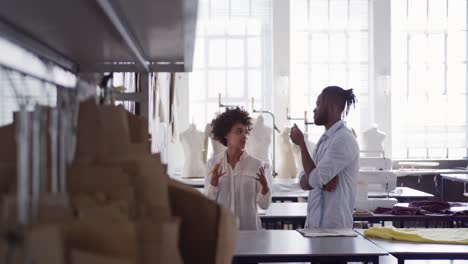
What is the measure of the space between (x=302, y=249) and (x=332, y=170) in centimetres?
107

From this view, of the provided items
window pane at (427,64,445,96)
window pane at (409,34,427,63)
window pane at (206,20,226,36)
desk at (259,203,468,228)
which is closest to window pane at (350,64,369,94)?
window pane at (409,34,427,63)

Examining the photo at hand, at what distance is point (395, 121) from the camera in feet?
42.7

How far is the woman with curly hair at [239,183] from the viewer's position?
477cm

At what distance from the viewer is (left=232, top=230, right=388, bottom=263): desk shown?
3293 millimetres

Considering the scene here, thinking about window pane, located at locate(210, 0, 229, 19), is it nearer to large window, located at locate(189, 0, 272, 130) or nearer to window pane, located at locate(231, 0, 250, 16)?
large window, located at locate(189, 0, 272, 130)

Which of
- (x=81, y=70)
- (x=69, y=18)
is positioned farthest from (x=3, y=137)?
(x=81, y=70)

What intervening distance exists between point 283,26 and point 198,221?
39.6ft

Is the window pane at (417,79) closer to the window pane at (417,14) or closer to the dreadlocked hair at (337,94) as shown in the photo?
the window pane at (417,14)

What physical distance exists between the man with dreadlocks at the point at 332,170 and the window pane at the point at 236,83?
8368mm

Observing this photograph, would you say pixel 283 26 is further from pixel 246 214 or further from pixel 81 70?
pixel 81 70

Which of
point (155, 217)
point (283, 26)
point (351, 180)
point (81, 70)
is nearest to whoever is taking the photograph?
point (155, 217)

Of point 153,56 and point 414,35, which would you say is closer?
point 153,56

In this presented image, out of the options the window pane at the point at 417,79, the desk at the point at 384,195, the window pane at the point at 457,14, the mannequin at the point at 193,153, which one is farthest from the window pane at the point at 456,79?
the desk at the point at 384,195

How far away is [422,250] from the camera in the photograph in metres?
3.46
